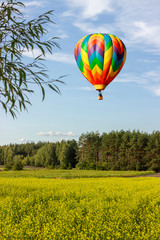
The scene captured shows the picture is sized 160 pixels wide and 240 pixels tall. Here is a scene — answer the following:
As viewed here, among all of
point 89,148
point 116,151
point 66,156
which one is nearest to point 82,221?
Answer: point 116,151

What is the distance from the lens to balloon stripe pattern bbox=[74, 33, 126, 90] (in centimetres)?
2397

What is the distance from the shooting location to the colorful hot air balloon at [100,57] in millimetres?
23969

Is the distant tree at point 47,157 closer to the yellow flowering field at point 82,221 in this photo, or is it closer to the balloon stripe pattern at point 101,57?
the balloon stripe pattern at point 101,57

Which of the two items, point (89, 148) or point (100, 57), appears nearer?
point (100, 57)

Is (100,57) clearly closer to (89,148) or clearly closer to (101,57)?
(101,57)

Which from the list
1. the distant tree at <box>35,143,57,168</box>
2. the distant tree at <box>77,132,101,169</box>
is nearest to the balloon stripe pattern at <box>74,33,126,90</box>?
the distant tree at <box>77,132,101,169</box>

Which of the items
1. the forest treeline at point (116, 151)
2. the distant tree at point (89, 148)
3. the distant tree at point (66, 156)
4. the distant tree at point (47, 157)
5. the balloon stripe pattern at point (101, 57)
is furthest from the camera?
the distant tree at point (47, 157)

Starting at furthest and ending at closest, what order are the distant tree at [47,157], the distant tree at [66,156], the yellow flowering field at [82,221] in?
the distant tree at [47,157], the distant tree at [66,156], the yellow flowering field at [82,221]

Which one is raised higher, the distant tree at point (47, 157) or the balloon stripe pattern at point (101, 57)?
the balloon stripe pattern at point (101, 57)

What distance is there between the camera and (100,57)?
23953 mm

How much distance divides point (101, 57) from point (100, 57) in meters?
0.10

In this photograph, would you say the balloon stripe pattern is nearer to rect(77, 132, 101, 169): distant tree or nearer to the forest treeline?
the forest treeline

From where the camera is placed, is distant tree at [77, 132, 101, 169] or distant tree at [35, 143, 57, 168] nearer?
distant tree at [77, 132, 101, 169]

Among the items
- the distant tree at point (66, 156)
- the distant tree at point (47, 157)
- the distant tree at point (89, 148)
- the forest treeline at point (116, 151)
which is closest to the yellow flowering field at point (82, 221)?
the forest treeline at point (116, 151)
